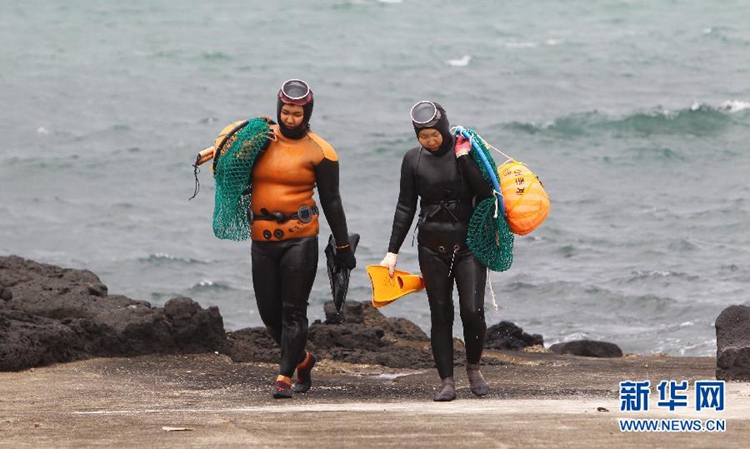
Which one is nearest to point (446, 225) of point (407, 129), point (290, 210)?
point (290, 210)

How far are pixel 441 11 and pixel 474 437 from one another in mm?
56089

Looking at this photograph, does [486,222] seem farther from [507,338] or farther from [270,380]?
[507,338]

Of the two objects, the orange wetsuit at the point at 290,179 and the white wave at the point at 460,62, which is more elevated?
the white wave at the point at 460,62

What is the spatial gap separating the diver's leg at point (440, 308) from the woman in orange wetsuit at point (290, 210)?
660mm

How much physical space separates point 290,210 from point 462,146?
3.87 feet

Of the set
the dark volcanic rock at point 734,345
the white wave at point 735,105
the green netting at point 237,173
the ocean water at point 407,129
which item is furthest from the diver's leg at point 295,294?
the white wave at point 735,105

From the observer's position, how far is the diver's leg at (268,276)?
10.3 m

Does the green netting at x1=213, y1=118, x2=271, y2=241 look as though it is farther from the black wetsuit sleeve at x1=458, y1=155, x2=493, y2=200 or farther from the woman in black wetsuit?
the black wetsuit sleeve at x1=458, y1=155, x2=493, y2=200

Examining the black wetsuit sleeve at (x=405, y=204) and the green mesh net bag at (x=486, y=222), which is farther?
the black wetsuit sleeve at (x=405, y=204)

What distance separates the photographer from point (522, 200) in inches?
394

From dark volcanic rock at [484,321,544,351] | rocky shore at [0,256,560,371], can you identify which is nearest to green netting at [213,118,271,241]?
rocky shore at [0,256,560,371]

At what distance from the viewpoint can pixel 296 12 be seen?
61469 mm

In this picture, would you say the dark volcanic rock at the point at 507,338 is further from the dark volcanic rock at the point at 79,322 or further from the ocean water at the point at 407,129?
the dark volcanic rock at the point at 79,322

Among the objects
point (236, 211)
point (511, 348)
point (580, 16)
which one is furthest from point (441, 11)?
point (236, 211)
